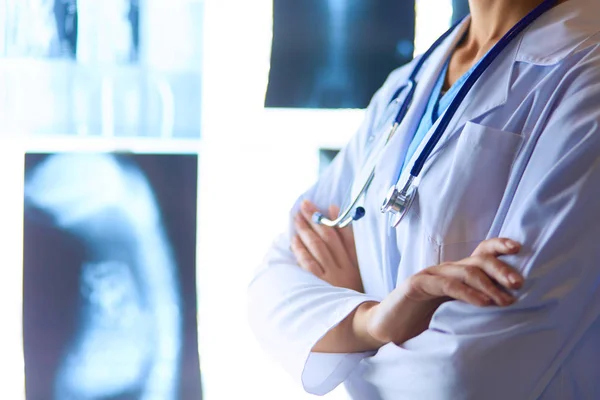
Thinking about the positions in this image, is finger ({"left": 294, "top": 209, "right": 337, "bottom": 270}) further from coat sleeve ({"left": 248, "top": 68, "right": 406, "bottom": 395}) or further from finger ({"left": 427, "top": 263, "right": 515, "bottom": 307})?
finger ({"left": 427, "top": 263, "right": 515, "bottom": 307})

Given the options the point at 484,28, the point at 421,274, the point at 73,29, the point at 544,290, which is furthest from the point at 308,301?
the point at 73,29

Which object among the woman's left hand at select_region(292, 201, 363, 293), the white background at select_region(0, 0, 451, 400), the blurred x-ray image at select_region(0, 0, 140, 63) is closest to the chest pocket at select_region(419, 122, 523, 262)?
the woman's left hand at select_region(292, 201, 363, 293)

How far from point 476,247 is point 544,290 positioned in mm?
116

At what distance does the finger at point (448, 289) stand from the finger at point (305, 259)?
10.8 inches

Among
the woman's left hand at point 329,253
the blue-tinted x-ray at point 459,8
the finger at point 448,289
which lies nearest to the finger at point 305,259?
the woman's left hand at point 329,253

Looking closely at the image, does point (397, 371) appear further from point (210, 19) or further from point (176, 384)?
point (210, 19)

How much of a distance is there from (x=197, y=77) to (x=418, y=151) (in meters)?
0.46

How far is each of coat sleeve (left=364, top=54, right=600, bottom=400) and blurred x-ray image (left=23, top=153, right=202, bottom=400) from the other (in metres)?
0.57

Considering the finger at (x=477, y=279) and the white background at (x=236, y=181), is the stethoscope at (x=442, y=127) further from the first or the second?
the white background at (x=236, y=181)

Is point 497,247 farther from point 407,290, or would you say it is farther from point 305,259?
point 305,259

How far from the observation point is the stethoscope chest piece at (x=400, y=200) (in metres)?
0.83

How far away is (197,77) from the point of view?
3.72 ft

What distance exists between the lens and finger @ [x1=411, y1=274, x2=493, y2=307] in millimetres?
697

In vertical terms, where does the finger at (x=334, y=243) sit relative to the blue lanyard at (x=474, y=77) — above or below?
below
